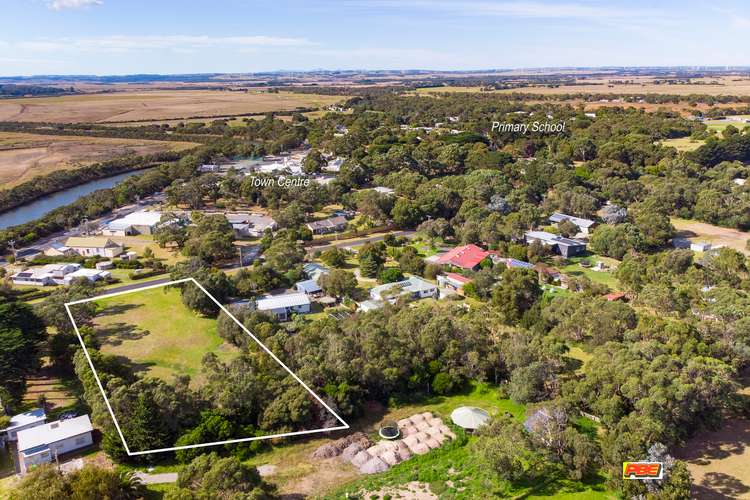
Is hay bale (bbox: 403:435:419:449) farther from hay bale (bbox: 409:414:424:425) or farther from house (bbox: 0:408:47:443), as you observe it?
house (bbox: 0:408:47:443)

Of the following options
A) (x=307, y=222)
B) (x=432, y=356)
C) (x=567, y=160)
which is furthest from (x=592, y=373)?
(x=567, y=160)

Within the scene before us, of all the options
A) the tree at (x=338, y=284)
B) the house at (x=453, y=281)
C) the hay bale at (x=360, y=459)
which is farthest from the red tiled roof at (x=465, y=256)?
the hay bale at (x=360, y=459)

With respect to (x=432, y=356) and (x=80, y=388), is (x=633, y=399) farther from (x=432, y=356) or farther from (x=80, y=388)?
(x=80, y=388)

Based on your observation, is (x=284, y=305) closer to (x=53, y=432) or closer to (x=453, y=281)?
(x=453, y=281)

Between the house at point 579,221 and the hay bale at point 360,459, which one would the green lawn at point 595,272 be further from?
the hay bale at point 360,459

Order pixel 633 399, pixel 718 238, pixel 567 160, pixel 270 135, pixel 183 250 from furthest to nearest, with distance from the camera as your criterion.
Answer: pixel 270 135 < pixel 567 160 < pixel 718 238 < pixel 183 250 < pixel 633 399

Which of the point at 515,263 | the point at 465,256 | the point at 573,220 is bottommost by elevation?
the point at 515,263

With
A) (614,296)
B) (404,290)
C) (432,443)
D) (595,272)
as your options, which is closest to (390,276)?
(404,290)
